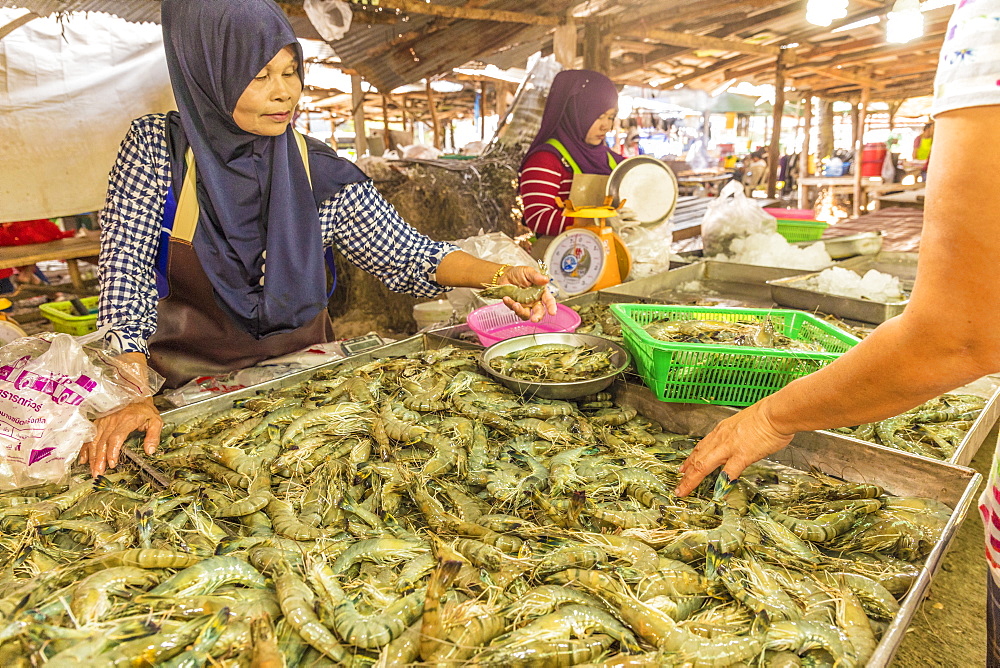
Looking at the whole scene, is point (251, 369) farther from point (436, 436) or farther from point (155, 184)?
point (436, 436)

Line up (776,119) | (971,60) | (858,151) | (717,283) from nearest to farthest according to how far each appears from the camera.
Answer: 1. (971,60)
2. (717,283)
3. (776,119)
4. (858,151)

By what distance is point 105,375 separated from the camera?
6.53 ft

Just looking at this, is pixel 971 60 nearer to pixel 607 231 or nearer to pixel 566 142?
pixel 607 231

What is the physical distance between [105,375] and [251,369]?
2.62 feet

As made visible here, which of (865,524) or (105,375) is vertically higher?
(105,375)

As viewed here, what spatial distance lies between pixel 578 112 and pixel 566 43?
2.03m

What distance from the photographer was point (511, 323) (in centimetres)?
325

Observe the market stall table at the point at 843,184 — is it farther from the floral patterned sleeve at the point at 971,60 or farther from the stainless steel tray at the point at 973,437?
the floral patterned sleeve at the point at 971,60

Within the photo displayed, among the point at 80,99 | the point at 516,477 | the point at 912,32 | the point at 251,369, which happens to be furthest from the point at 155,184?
the point at 912,32

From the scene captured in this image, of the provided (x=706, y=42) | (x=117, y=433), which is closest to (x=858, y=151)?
(x=706, y=42)

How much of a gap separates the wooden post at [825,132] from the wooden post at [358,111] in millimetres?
12091

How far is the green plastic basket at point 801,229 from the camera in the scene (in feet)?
17.8

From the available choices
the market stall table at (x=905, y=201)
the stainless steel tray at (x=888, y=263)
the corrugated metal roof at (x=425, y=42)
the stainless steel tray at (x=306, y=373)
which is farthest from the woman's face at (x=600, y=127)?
the market stall table at (x=905, y=201)

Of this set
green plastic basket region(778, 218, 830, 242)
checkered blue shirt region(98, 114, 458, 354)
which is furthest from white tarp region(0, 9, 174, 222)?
green plastic basket region(778, 218, 830, 242)
